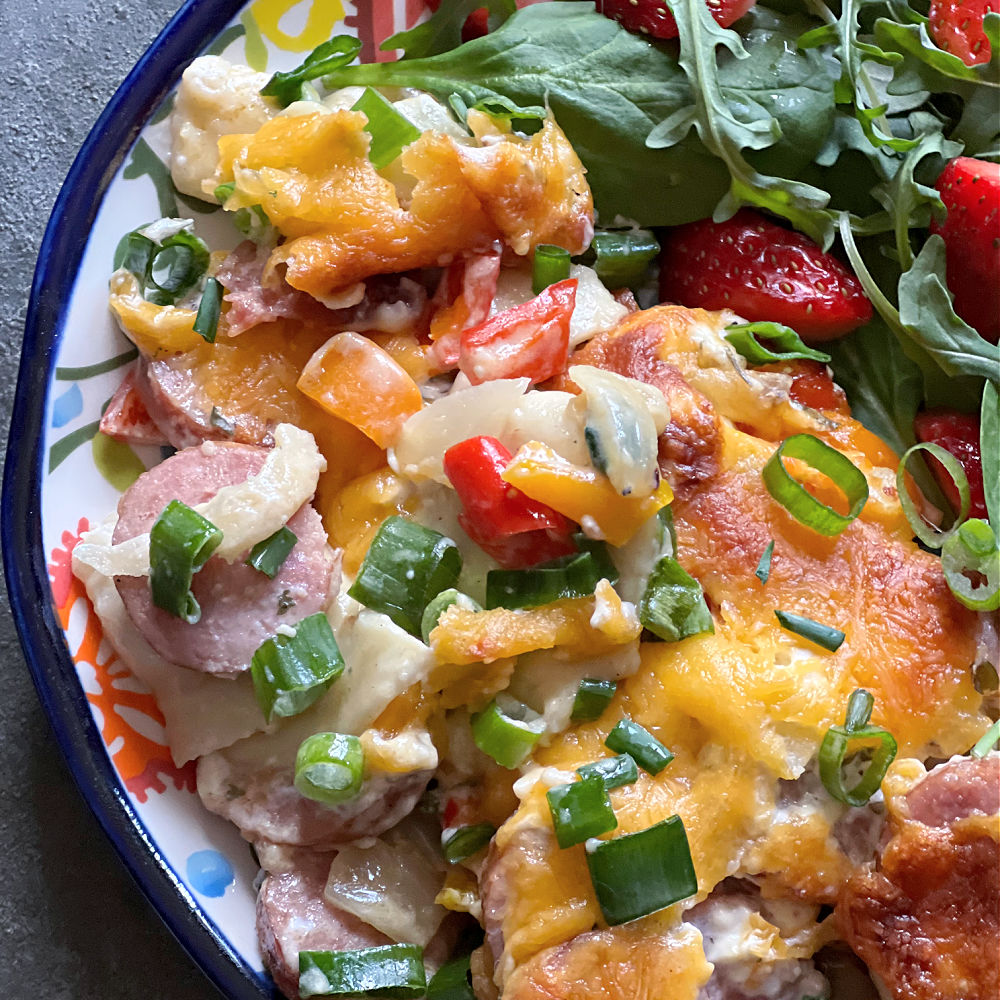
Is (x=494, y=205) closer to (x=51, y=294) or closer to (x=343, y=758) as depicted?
(x=51, y=294)

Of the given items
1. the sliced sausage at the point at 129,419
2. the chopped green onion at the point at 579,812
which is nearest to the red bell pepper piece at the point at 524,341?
the sliced sausage at the point at 129,419

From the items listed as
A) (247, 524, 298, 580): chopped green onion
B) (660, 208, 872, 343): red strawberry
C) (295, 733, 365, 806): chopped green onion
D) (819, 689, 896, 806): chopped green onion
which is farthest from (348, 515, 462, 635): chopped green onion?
(660, 208, 872, 343): red strawberry

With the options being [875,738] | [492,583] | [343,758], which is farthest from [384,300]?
[875,738]

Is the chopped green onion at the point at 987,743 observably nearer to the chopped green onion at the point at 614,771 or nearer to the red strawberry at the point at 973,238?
the chopped green onion at the point at 614,771

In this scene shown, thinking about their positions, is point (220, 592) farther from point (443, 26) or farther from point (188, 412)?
point (443, 26)

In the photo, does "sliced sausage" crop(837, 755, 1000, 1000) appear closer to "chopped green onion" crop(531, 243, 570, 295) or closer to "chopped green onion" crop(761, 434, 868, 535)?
"chopped green onion" crop(761, 434, 868, 535)

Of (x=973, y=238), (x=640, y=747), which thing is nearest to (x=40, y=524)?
(x=640, y=747)
